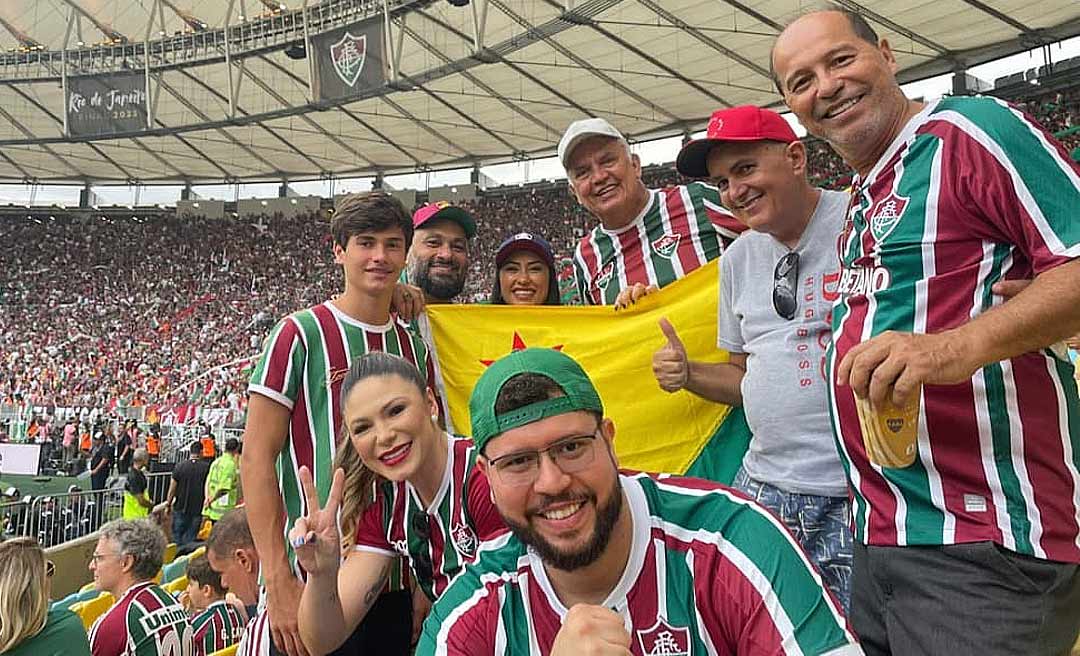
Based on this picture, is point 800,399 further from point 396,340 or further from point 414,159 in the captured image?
point 414,159

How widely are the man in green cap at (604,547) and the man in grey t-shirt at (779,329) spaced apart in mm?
753

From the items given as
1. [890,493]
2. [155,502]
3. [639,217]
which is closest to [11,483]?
[155,502]

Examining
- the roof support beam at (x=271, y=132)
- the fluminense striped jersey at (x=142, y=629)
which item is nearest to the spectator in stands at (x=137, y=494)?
the fluminense striped jersey at (x=142, y=629)

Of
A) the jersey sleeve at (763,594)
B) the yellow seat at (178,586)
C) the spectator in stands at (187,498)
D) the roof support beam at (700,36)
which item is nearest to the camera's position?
the jersey sleeve at (763,594)

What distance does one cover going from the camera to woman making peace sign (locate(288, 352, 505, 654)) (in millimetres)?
2320

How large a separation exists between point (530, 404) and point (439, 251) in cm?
228

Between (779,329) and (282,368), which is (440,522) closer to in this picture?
(282,368)

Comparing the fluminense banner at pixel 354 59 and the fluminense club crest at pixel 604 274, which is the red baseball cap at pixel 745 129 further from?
the fluminense banner at pixel 354 59

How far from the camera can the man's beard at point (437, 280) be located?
12.5 ft

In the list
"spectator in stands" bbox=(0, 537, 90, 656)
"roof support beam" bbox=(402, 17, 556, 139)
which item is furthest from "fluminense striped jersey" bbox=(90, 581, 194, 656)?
"roof support beam" bbox=(402, 17, 556, 139)

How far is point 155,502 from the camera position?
12805 millimetres

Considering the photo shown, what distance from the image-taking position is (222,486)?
9883 mm

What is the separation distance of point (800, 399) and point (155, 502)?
1271 centimetres

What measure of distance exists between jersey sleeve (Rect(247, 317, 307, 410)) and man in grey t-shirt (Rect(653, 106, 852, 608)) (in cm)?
125
